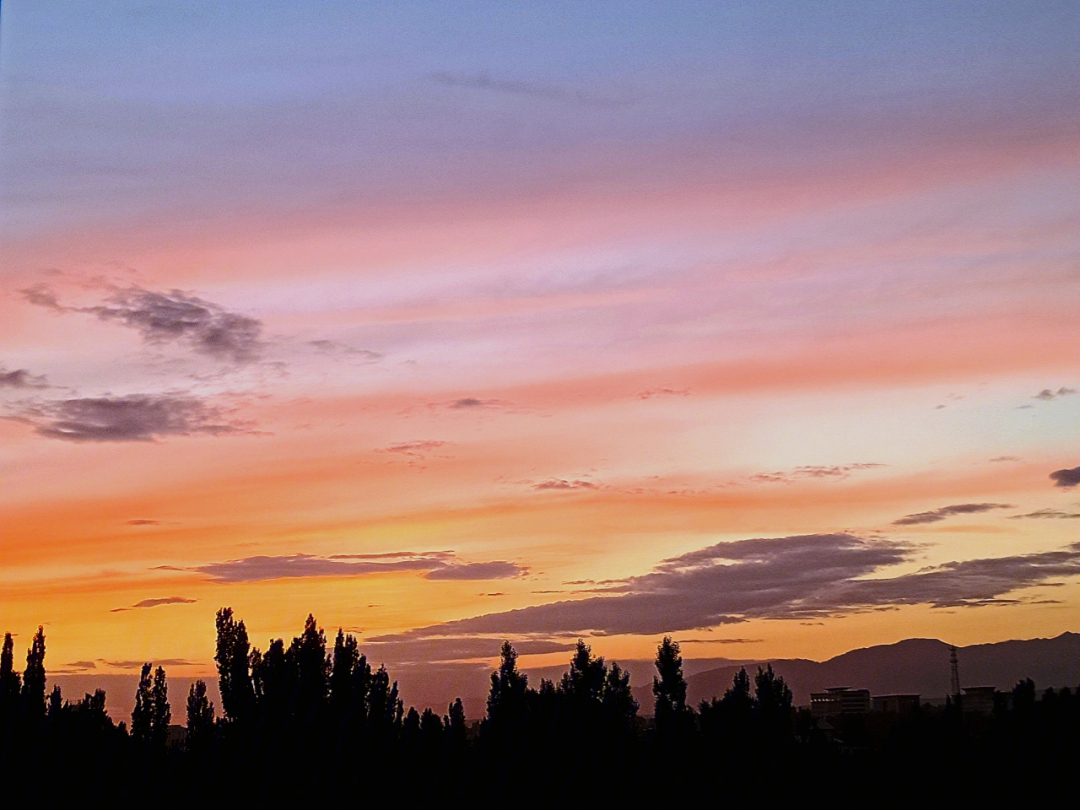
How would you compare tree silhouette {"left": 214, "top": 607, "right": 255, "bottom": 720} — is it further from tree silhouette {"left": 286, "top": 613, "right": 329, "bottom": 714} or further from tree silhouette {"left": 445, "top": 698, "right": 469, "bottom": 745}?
tree silhouette {"left": 445, "top": 698, "right": 469, "bottom": 745}

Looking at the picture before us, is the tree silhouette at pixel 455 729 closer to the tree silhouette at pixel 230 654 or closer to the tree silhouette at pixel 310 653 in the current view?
the tree silhouette at pixel 310 653

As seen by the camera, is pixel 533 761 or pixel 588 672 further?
pixel 588 672

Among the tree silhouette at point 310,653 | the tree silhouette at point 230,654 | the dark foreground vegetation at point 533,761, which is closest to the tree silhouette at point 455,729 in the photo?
the dark foreground vegetation at point 533,761

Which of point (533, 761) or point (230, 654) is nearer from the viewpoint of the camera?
point (533, 761)

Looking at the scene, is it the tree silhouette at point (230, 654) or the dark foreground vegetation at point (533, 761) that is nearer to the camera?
the dark foreground vegetation at point (533, 761)

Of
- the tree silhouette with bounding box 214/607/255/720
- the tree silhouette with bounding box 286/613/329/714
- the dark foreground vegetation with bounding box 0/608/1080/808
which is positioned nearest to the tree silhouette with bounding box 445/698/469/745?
the dark foreground vegetation with bounding box 0/608/1080/808

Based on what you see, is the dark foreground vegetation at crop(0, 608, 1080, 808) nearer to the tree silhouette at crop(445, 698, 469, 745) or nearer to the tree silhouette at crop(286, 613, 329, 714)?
the tree silhouette at crop(445, 698, 469, 745)

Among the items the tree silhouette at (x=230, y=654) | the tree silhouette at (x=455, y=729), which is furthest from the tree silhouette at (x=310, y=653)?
the tree silhouette at (x=455, y=729)

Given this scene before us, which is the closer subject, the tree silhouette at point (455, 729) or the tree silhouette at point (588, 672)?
the tree silhouette at point (455, 729)

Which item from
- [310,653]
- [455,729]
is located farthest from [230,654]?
[455,729]

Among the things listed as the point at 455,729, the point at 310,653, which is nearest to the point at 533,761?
the point at 455,729

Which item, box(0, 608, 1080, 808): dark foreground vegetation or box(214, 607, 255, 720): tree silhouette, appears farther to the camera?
box(214, 607, 255, 720): tree silhouette

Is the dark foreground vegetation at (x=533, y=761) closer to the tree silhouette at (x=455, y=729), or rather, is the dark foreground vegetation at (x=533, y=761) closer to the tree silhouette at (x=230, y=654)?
the tree silhouette at (x=455, y=729)

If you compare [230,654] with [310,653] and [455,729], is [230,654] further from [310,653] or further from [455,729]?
[455,729]
